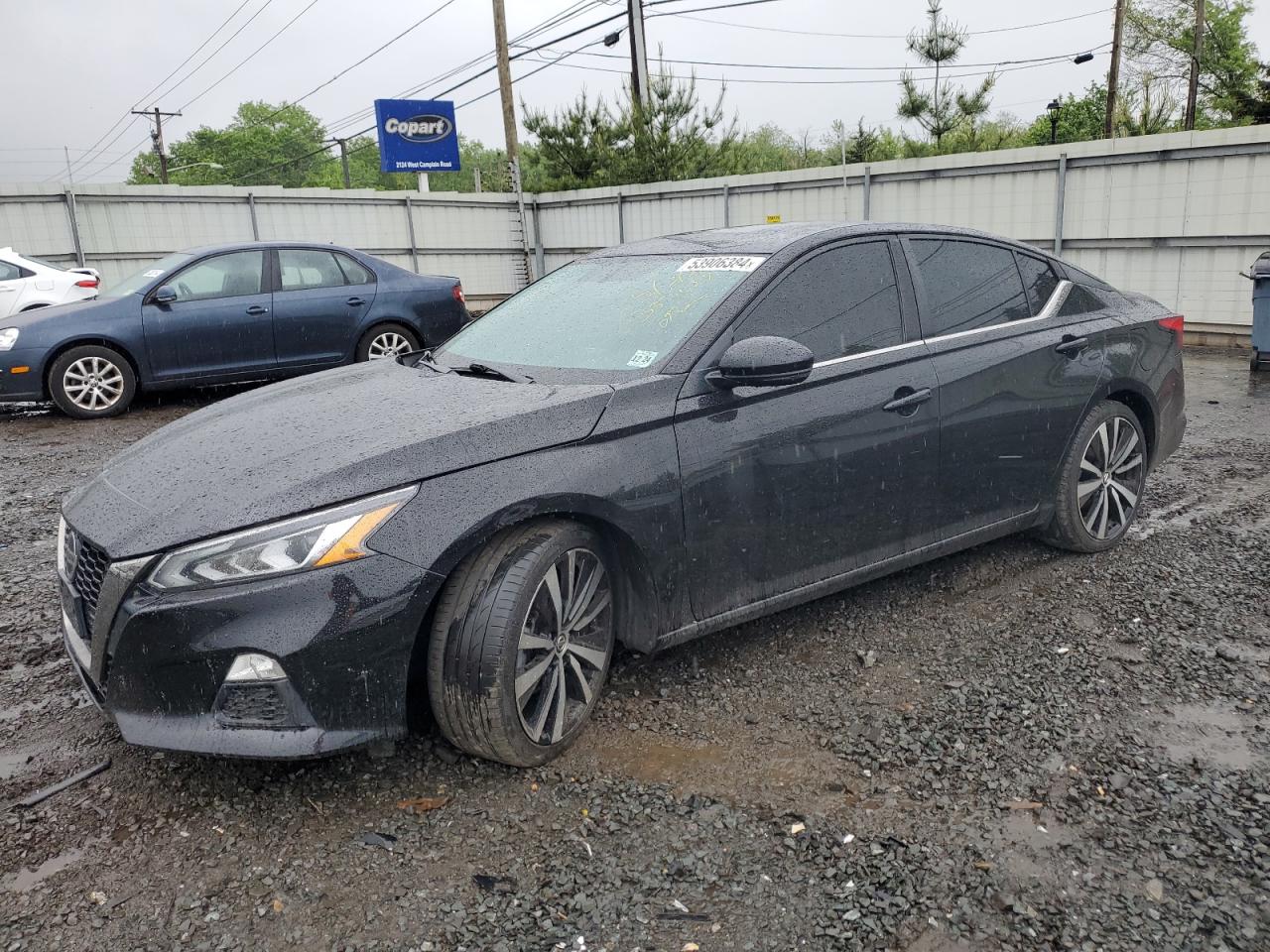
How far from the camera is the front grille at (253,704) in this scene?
2516 mm

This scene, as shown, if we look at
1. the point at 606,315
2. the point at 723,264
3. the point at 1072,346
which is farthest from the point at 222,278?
the point at 1072,346

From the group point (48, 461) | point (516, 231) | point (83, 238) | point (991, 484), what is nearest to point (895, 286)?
point (991, 484)

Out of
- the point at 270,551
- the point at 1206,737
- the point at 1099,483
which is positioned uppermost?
the point at 270,551

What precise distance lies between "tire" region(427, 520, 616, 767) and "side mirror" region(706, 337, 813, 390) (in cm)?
68

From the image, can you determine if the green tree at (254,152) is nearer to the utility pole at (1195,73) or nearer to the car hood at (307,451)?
the utility pole at (1195,73)

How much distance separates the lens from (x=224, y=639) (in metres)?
2.47

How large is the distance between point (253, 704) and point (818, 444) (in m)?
1.96

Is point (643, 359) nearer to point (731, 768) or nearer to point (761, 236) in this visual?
point (761, 236)

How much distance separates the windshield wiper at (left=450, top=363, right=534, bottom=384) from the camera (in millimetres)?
3398

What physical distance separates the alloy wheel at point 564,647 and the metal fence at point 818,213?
5.37m

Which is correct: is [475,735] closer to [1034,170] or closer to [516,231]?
[1034,170]

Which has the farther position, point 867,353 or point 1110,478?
point 1110,478

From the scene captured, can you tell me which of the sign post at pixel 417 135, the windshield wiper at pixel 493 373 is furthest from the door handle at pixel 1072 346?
the sign post at pixel 417 135

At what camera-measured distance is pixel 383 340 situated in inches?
415
